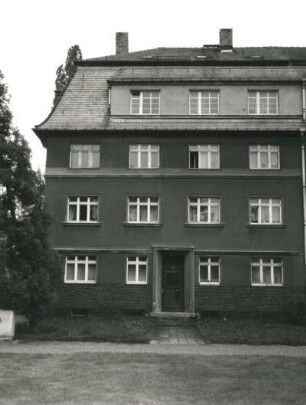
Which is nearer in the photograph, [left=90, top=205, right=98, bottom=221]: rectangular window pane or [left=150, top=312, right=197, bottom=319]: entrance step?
[left=150, top=312, right=197, bottom=319]: entrance step

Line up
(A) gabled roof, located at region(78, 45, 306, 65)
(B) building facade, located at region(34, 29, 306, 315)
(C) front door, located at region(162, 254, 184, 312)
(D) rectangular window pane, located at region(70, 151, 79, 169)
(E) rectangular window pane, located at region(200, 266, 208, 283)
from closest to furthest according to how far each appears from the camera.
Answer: (B) building facade, located at region(34, 29, 306, 315) → (E) rectangular window pane, located at region(200, 266, 208, 283) → (C) front door, located at region(162, 254, 184, 312) → (D) rectangular window pane, located at region(70, 151, 79, 169) → (A) gabled roof, located at region(78, 45, 306, 65)

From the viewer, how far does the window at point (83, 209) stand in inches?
870

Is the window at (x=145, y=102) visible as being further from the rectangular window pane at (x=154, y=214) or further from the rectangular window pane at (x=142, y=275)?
the rectangular window pane at (x=142, y=275)

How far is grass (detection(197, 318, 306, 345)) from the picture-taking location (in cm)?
1547

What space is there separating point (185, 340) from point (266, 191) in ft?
27.2

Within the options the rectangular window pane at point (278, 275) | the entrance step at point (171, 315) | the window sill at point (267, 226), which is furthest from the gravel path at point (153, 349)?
the window sill at point (267, 226)

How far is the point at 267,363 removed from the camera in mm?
11789

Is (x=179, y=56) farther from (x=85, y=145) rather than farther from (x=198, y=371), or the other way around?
(x=198, y=371)

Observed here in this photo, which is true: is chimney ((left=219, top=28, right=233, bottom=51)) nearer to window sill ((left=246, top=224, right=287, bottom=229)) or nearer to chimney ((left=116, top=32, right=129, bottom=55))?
chimney ((left=116, top=32, right=129, bottom=55))

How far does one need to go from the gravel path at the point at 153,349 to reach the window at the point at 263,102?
1168 centimetres

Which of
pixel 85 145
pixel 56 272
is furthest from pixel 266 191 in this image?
pixel 56 272

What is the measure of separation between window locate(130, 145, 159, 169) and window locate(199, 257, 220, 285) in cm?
471

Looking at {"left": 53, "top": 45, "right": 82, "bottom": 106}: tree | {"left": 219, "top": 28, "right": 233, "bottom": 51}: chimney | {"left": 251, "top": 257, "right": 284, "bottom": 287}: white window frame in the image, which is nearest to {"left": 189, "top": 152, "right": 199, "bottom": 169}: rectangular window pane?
{"left": 251, "top": 257, "right": 284, "bottom": 287}: white window frame

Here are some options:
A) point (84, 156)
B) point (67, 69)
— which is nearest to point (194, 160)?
point (84, 156)
